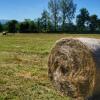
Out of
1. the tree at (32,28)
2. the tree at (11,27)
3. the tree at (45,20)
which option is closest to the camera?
the tree at (11,27)

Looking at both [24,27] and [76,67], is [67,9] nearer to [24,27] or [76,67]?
[24,27]

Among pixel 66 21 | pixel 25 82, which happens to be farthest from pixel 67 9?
pixel 25 82

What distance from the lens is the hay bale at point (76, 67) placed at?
6758 mm

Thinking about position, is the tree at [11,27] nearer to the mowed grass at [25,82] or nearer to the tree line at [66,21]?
the tree line at [66,21]

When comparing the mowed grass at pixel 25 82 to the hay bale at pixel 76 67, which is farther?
the mowed grass at pixel 25 82

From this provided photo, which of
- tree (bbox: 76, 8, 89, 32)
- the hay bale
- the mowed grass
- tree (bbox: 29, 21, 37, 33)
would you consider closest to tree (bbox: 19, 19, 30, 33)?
tree (bbox: 29, 21, 37, 33)

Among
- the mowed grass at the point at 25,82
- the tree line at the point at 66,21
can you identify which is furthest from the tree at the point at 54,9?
the mowed grass at the point at 25,82

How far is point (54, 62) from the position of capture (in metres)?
8.03

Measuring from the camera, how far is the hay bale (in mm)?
6758

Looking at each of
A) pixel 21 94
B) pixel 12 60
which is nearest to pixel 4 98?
pixel 21 94

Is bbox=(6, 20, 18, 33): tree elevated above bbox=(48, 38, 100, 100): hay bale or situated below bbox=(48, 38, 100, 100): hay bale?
below

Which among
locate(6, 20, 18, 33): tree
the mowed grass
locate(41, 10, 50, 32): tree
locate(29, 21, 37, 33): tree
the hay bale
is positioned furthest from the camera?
locate(41, 10, 50, 32): tree

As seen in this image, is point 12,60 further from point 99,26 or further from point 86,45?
point 99,26

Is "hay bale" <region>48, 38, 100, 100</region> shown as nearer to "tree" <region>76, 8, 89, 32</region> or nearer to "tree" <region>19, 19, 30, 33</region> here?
"tree" <region>19, 19, 30, 33</region>
